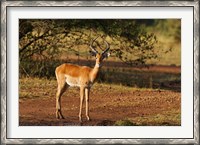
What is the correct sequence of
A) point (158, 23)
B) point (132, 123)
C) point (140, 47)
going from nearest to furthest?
point (132, 123)
point (140, 47)
point (158, 23)

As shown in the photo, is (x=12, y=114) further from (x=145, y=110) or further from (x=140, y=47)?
(x=140, y=47)

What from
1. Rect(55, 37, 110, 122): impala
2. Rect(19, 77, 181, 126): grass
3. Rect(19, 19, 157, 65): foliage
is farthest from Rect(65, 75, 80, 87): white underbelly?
Rect(19, 19, 157, 65): foliage

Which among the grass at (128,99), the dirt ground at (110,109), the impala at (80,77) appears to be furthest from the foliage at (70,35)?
the impala at (80,77)

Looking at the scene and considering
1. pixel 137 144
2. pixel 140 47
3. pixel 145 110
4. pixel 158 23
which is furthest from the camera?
pixel 158 23

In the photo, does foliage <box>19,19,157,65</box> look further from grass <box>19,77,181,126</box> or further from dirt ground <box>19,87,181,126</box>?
dirt ground <box>19,87,181,126</box>

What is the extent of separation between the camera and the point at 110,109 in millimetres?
13695

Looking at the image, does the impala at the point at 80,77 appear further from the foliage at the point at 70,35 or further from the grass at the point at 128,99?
the foliage at the point at 70,35

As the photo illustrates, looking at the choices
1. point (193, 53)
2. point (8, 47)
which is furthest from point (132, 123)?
point (8, 47)

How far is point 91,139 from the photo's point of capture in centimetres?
1131

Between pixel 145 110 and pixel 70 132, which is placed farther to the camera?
pixel 145 110

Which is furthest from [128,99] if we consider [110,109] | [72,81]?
[72,81]

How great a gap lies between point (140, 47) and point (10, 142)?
684 cm

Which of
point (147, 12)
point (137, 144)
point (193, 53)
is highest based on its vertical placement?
point (147, 12)

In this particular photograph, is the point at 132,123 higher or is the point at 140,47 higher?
the point at 140,47
